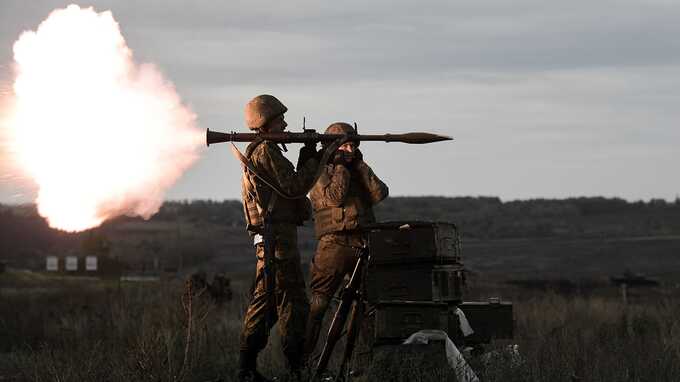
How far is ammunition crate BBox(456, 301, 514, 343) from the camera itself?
442 inches

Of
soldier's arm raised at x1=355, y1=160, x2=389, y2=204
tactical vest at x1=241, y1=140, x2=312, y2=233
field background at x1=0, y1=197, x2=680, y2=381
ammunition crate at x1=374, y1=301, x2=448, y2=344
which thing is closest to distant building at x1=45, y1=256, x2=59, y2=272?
field background at x1=0, y1=197, x2=680, y2=381

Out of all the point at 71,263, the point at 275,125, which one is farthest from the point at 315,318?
the point at 71,263

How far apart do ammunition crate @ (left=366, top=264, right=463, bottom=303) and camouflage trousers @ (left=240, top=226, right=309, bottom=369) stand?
27.0 inches

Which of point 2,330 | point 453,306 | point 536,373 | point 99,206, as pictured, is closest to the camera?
point 536,373

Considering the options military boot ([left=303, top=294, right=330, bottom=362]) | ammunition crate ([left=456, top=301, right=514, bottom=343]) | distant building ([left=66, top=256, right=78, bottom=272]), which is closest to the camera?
military boot ([left=303, top=294, right=330, bottom=362])

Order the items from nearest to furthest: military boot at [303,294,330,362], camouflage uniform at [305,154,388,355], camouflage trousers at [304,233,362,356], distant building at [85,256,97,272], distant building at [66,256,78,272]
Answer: military boot at [303,294,330,362]
camouflage trousers at [304,233,362,356]
camouflage uniform at [305,154,388,355]
distant building at [85,256,97,272]
distant building at [66,256,78,272]

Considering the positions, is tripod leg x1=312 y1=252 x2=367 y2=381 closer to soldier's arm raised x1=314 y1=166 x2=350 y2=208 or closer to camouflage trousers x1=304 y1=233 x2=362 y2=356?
camouflage trousers x1=304 y1=233 x2=362 y2=356

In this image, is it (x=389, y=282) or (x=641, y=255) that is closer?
(x=389, y=282)

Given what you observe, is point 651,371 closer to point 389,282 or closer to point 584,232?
point 389,282

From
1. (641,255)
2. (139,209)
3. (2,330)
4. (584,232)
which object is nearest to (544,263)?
(641,255)

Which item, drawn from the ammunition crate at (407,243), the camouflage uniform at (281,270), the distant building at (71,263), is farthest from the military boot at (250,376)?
the distant building at (71,263)

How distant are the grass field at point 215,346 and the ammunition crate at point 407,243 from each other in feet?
3.32

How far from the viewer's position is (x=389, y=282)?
10.1 meters

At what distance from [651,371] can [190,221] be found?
288ft
